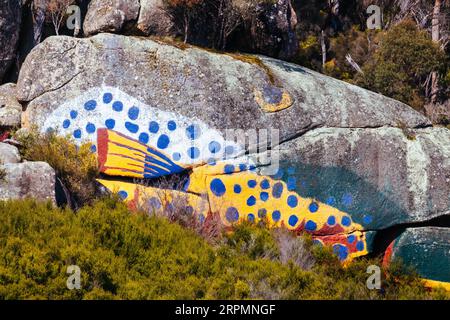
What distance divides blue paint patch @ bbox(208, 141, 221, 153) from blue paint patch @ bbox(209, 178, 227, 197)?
533 mm

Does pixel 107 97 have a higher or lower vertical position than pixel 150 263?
higher

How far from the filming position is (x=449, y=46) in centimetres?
2519

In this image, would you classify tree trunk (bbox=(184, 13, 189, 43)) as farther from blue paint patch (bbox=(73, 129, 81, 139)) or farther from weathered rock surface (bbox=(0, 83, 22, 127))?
weathered rock surface (bbox=(0, 83, 22, 127))

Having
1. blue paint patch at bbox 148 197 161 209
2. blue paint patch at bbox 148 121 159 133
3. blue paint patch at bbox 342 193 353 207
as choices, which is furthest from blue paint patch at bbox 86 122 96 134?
blue paint patch at bbox 342 193 353 207

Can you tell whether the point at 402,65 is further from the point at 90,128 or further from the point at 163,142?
the point at 90,128

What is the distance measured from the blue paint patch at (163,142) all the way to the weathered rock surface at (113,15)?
3421 millimetres

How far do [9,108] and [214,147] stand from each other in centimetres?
410

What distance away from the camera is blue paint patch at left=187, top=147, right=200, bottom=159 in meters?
14.1

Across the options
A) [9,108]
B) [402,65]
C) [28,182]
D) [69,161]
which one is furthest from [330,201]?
[402,65]

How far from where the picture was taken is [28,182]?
40.7 feet
